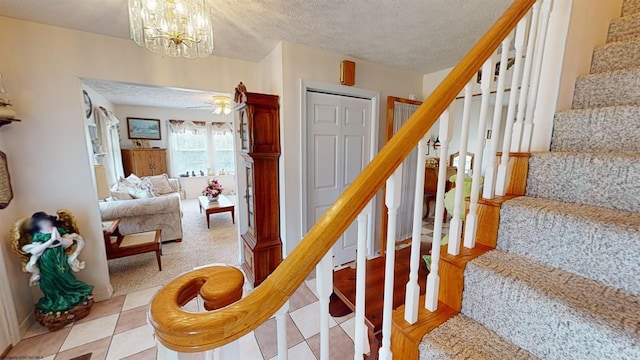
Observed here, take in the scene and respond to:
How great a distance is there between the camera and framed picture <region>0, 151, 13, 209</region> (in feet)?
5.74

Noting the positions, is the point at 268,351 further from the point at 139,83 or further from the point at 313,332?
the point at 139,83

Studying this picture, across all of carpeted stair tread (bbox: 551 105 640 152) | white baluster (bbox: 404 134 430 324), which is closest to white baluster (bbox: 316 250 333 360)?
white baluster (bbox: 404 134 430 324)

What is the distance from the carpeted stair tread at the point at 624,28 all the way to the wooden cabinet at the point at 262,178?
7.42 ft

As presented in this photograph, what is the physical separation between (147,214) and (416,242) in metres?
3.74

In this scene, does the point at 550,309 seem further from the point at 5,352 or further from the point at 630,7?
the point at 5,352

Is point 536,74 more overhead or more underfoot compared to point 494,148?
more overhead

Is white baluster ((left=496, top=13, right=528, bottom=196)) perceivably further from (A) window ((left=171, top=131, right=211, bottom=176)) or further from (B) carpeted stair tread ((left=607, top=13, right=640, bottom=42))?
(A) window ((left=171, top=131, right=211, bottom=176))

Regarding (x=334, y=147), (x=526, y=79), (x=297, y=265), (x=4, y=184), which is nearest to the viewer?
(x=297, y=265)

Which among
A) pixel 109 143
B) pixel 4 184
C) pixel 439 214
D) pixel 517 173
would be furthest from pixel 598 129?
pixel 109 143

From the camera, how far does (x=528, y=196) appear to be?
102 cm

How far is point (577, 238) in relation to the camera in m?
0.75

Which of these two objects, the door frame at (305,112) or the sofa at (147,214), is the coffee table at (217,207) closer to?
the sofa at (147,214)

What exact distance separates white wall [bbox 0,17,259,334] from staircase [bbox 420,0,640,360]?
2.87 m

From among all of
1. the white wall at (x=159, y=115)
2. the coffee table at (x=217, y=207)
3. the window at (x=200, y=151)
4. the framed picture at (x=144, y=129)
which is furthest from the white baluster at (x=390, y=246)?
the framed picture at (x=144, y=129)
